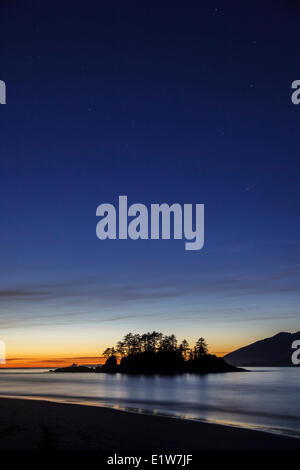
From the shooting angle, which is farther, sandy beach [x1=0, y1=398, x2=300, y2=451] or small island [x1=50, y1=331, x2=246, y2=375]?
small island [x1=50, y1=331, x2=246, y2=375]

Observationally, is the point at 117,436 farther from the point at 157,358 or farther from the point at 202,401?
the point at 157,358

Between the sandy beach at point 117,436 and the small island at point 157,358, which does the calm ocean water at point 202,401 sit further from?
the small island at point 157,358

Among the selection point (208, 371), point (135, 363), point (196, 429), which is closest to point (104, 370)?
point (135, 363)

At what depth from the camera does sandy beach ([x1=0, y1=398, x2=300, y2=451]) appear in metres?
13.7

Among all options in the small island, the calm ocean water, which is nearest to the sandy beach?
the calm ocean water

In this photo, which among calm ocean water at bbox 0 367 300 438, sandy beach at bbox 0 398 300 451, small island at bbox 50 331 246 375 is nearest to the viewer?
sandy beach at bbox 0 398 300 451

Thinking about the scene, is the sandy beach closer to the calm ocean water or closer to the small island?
Answer: the calm ocean water

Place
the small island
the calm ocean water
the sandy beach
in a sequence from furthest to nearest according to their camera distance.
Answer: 1. the small island
2. the calm ocean water
3. the sandy beach

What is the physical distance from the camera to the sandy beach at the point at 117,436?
45.0 ft

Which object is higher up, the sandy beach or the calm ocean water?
the sandy beach

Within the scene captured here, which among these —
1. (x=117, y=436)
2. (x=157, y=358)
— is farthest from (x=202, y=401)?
(x=157, y=358)
